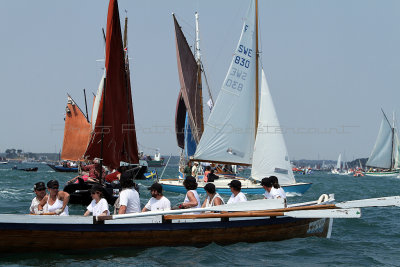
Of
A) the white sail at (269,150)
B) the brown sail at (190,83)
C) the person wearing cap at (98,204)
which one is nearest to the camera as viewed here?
the person wearing cap at (98,204)

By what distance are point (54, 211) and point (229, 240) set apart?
14.1 ft

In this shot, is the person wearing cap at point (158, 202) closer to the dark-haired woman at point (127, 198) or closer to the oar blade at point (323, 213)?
Answer: the dark-haired woman at point (127, 198)

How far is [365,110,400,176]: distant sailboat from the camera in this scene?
102375 mm

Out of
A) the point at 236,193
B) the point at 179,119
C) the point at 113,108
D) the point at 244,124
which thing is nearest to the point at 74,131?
the point at 179,119

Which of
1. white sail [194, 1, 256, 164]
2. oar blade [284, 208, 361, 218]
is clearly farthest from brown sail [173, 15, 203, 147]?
oar blade [284, 208, 361, 218]

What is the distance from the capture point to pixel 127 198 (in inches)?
477

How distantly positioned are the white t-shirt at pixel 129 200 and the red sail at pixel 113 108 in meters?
11.5

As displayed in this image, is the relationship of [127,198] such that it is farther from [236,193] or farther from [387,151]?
[387,151]

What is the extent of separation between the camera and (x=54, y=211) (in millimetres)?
12102

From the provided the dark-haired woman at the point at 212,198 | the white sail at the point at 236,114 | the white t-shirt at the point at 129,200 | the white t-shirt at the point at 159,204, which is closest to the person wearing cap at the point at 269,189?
the dark-haired woman at the point at 212,198

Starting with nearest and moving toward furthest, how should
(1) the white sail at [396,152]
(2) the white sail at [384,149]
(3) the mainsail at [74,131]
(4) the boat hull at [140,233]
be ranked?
(4) the boat hull at [140,233], (3) the mainsail at [74,131], (2) the white sail at [384,149], (1) the white sail at [396,152]

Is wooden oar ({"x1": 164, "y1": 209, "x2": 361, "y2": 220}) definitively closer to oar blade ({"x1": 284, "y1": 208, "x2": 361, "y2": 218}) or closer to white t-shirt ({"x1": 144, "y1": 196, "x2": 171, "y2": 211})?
oar blade ({"x1": 284, "y1": 208, "x2": 361, "y2": 218})

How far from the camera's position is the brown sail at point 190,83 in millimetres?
37156

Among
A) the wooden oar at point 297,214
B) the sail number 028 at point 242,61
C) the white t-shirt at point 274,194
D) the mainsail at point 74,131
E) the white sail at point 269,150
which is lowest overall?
the wooden oar at point 297,214
